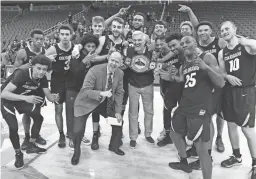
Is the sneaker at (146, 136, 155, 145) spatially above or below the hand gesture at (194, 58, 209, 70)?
below

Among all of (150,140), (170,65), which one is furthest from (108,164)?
(170,65)

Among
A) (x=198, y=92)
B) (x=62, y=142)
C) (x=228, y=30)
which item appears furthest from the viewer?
(x=62, y=142)

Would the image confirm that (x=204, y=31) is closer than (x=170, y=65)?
Yes

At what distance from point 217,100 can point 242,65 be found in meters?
0.45

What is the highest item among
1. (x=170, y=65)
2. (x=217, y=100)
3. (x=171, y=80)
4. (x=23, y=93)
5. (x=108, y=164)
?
(x=170, y=65)

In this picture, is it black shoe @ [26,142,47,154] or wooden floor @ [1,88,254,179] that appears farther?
black shoe @ [26,142,47,154]

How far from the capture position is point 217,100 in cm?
249

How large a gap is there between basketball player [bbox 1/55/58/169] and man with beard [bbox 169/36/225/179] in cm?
141

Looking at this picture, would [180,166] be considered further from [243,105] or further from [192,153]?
[243,105]

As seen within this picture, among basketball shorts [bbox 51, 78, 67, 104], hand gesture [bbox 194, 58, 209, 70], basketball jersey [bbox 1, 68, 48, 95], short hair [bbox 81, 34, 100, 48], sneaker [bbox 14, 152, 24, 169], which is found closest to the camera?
hand gesture [bbox 194, 58, 209, 70]

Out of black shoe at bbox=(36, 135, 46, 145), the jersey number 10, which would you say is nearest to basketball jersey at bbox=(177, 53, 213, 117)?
the jersey number 10

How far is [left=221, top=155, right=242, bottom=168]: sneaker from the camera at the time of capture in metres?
2.52

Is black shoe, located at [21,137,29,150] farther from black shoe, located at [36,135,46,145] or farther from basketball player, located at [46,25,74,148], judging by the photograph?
basketball player, located at [46,25,74,148]

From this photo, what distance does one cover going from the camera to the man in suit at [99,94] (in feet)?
7.78
